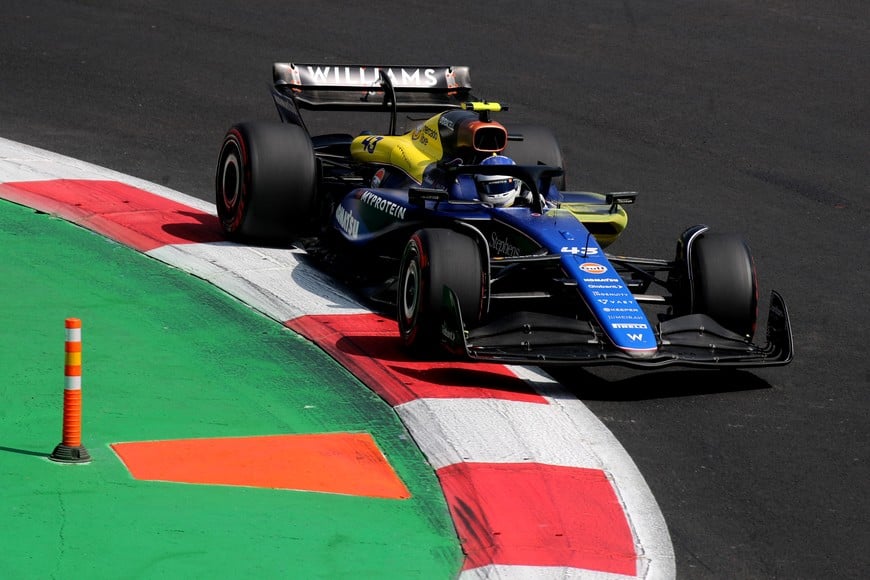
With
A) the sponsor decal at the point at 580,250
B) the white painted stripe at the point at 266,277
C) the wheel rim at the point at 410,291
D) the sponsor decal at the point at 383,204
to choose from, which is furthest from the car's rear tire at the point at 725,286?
the white painted stripe at the point at 266,277

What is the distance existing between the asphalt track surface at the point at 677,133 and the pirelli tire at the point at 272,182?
1.84 metres

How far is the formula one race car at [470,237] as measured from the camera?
7863mm

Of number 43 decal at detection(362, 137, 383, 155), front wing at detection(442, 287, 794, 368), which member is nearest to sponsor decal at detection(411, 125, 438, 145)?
number 43 decal at detection(362, 137, 383, 155)

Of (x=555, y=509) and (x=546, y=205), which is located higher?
(x=546, y=205)

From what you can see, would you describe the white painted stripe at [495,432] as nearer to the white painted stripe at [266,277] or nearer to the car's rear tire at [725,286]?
the car's rear tire at [725,286]

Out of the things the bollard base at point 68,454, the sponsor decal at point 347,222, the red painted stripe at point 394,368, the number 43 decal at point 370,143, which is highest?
the number 43 decal at point 370,143

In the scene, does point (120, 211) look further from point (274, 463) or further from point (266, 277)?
point (274, 463)

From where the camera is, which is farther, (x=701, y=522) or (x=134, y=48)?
(x=134, y=48)

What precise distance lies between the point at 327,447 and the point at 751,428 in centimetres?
220

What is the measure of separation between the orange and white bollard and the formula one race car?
219cm

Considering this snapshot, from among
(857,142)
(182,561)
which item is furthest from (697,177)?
(182,561)

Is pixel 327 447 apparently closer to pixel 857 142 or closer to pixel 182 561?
pixel 182 561

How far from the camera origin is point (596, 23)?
1784cm

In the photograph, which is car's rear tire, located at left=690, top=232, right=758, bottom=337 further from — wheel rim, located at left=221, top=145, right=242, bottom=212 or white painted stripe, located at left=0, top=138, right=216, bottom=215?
white painted stripe, located at left=0, top=138, right=216, bottom=215
